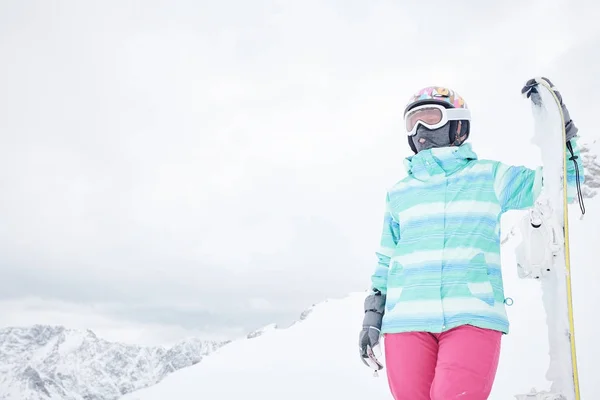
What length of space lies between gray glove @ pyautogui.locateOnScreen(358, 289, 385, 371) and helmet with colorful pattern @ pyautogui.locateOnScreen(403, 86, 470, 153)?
142 centimetres

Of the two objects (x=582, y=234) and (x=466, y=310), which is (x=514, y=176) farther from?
(x=582, y=234)

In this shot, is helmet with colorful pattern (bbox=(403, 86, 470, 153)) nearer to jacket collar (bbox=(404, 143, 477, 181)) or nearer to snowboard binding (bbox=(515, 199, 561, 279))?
jacket collar (bbox=(404, 143, 477, 181))

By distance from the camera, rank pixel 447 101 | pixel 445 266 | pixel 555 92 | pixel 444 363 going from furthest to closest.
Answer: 1. pixel 447 101
2. pixel 445 266
3. pixel 555 92
4. pixel 444 363

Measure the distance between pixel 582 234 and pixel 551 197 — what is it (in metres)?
13.0

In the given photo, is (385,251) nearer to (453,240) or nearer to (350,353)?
(453,240)

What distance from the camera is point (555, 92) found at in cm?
337

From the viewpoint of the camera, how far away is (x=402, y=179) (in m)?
4.14

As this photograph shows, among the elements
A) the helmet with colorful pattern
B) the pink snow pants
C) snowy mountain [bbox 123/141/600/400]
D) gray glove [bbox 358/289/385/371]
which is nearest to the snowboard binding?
the pink snow pants

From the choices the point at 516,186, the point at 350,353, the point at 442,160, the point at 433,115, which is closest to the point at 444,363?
the point at 516,186

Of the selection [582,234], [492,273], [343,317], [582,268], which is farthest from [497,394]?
[343,317]

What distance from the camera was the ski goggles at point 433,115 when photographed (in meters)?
3.99

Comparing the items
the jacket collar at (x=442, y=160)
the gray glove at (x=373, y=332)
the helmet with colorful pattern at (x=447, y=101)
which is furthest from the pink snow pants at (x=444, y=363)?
the helmet with colorful pattern at (x=447, y=101)

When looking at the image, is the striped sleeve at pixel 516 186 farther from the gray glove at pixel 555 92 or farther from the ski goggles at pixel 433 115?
the ski goggles at pixel 433 115

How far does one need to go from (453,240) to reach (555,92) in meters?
1.24
